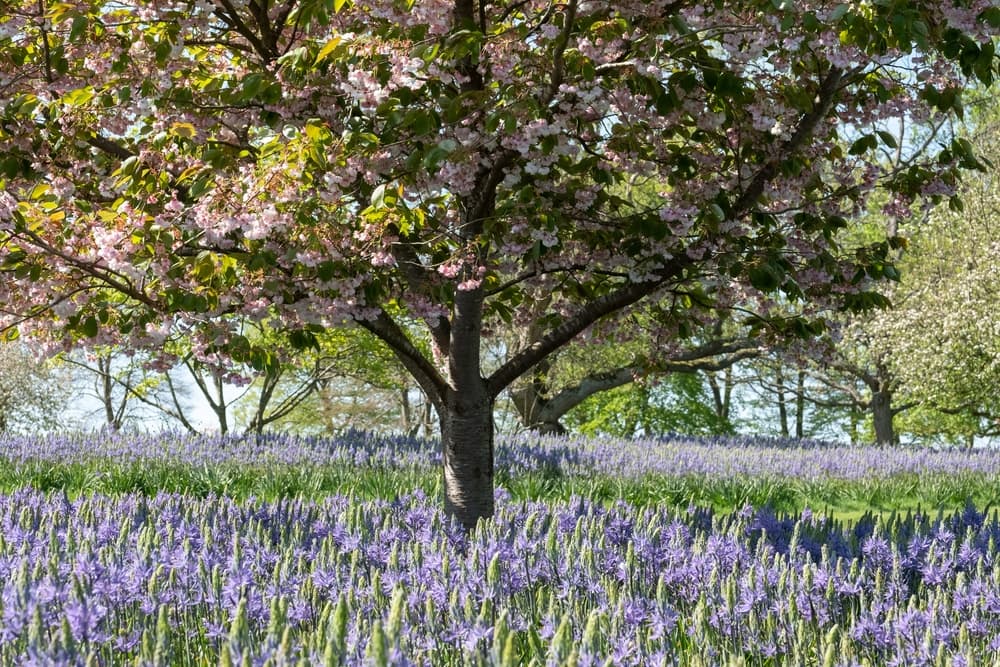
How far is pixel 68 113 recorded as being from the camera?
6574mm

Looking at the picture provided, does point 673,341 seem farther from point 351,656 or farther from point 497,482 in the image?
point 351,656

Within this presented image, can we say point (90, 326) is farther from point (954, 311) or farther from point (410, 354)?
point (954, 311)

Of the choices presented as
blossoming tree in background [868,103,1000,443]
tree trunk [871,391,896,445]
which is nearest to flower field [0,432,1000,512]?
blossoming tree in background [868,103,1000,443]

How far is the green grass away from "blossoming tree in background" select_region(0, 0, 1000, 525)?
3905 mm

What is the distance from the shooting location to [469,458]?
7480 millimetres

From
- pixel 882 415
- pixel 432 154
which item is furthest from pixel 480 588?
pixel 882 415

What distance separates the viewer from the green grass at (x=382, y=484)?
1142 cm

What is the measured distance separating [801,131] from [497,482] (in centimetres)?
703

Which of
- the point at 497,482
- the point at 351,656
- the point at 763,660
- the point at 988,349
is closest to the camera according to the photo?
the point at 351,656

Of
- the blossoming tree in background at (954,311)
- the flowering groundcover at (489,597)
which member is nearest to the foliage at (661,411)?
the blossoming tree in background at (954,311)

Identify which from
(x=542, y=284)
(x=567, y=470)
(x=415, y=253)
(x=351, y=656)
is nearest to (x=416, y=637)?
(x=351, y=656)

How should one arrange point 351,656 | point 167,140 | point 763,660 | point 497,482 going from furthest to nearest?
point 497,482 → point 167,140 → point 763,660 → point 351,656

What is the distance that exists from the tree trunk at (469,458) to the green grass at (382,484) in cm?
330

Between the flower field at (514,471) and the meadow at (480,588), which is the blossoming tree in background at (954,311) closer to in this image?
the flower field at (514,471)
